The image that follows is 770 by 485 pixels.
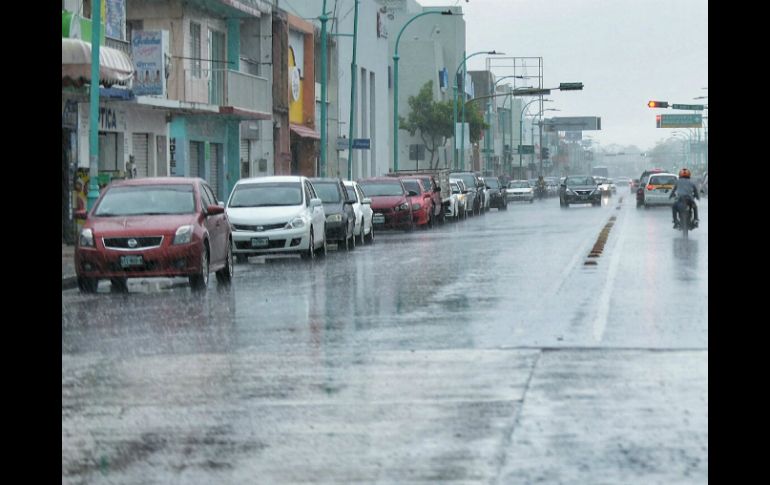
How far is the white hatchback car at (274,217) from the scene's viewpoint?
28297 millimetres

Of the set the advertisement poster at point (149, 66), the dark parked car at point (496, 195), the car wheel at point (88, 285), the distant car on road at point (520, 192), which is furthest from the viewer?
the distant car on road at point (520, 192)

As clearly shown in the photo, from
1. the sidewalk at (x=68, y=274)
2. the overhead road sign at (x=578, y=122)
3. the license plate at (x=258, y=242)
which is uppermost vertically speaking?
the overhead road sign at (x=578, y=122)

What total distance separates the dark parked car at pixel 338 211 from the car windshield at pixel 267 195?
3.38 m

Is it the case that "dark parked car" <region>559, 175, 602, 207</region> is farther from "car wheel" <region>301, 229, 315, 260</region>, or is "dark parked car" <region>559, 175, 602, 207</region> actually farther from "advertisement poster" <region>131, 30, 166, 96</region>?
"car wheel" <region>301, 229, 315, 260</region>

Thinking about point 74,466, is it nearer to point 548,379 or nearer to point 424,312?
point 548,379

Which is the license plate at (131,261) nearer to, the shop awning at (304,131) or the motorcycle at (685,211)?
the motorcycle at (685,211)

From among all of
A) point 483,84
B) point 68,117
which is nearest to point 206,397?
point 68,117

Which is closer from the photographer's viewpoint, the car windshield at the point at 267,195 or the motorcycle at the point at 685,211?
the car windshield at the point at 267,195

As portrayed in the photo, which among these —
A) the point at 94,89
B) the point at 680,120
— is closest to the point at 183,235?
the point at 94,89

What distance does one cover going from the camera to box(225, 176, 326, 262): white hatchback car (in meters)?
28.3

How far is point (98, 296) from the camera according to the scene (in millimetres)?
21281

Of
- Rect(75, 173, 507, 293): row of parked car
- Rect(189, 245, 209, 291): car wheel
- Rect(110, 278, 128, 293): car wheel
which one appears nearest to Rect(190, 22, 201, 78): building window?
Rect(75, 173, 507, 293): row of parked car

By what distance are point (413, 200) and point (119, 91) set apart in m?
14.4

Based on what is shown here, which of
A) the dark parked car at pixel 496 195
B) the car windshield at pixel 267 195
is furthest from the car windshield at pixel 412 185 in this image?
the dark parked car at pixel 496 195
